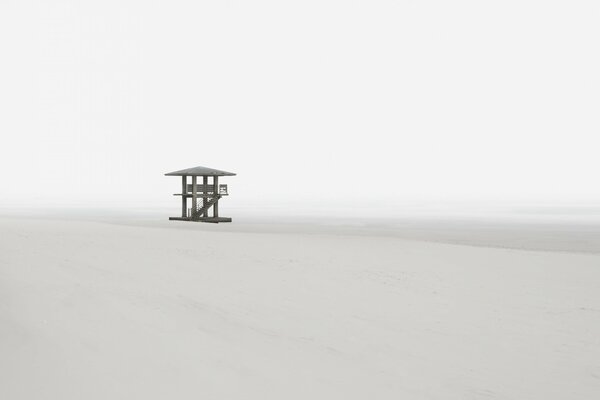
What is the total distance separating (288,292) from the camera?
33.4 ft

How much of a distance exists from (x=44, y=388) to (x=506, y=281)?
10.1 m

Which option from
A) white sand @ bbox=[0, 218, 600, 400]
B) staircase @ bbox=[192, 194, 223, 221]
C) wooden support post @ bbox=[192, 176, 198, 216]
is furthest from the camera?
staircase @ bbox=[192, 194, 223, 221]

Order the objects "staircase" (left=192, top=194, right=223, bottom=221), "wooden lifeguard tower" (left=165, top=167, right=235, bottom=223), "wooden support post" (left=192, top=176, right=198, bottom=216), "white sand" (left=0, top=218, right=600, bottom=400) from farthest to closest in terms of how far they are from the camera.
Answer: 1. "staircase" (left=192, top=194, right=223, bottom=221)
2. "wooden support post" (left=192, top=176, right=198, bottom=216)
3. "wooden lifeguard tower" (left=165, top=167, right=235, bottom=223)
4. "white sand" (left=0, top=218, right=600, bottom=400)

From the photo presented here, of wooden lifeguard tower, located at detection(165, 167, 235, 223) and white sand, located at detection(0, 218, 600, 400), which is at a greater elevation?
wooden lifeguard tower, located at detection(165, 167, 235, 223)

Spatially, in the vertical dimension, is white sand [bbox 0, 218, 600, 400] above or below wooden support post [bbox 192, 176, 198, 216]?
below

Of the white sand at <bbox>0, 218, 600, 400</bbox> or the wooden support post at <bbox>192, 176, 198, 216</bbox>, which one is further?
the wooden support post at <bbox>192, 176, 198, 216</bbox>

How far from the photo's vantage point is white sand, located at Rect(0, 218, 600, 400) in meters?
5.63

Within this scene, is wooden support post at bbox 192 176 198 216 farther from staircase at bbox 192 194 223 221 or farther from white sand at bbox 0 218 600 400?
white sand at bbox 0 218 600 400

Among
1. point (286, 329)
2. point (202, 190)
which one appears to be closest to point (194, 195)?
point (202, 190)

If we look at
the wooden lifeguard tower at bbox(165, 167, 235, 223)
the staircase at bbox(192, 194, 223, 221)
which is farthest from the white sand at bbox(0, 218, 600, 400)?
the staircase at bbox(192, 194, 223, 221)

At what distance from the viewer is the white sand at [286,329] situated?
5.63 m

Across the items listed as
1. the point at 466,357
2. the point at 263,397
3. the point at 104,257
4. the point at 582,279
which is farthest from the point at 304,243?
the point at 263,397

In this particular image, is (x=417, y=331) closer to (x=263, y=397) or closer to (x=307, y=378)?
(x=307, y=378)

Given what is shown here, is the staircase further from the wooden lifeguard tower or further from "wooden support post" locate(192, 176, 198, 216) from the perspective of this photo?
"wooden support post" locate(192, 176, 198, 216)
